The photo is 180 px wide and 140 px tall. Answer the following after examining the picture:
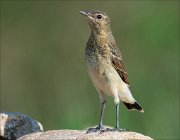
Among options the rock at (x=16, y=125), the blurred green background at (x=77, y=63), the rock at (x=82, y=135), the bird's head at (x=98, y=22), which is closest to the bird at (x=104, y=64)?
the bird's head at (x=98, y=22)

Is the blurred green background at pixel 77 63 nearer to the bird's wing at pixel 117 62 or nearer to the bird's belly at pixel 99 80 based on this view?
the bird's wing at pixel 117 62

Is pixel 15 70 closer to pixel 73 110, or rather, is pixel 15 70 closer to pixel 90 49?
pixel 73 110

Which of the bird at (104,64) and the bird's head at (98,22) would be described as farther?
the bird's head at (98,22)

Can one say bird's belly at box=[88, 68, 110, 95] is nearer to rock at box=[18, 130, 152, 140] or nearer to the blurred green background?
rock at box=[18, 130, 152, 140]

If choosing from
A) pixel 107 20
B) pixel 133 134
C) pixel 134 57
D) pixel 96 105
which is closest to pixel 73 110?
pixel 96 105

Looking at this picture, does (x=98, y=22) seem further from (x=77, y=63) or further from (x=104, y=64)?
(x=77, y=63)


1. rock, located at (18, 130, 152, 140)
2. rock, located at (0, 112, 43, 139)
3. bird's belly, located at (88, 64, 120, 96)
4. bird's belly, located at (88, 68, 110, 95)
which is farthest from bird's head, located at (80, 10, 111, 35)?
rock, located at (18, 130, 152, 140)

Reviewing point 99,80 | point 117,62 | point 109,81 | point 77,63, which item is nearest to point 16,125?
point 99,80
